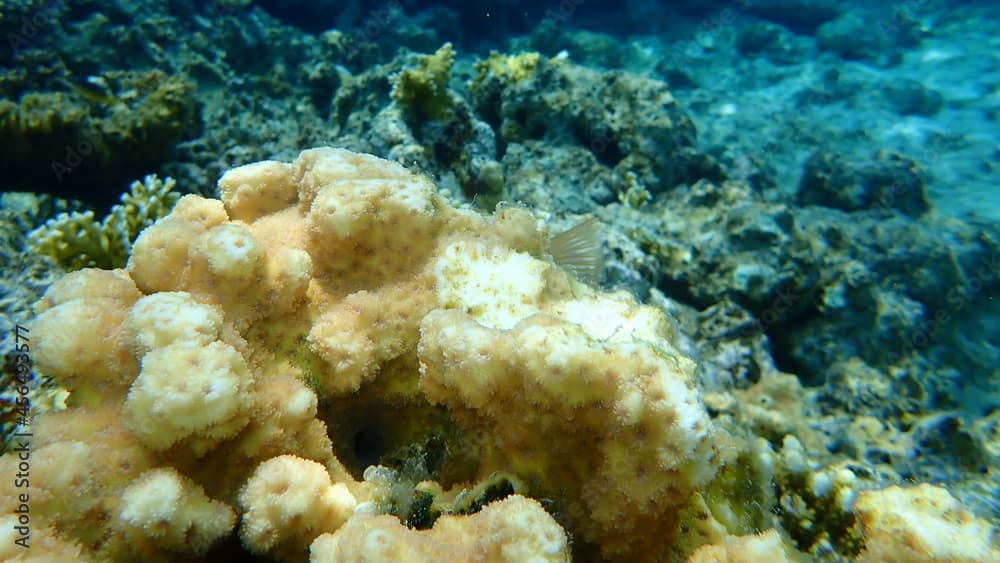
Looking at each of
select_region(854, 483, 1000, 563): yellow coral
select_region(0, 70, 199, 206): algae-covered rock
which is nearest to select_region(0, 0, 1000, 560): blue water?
select_region(0, 70, 199, 206): algae-covered rock

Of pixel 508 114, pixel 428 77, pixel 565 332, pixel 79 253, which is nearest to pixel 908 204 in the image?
pixel 508 114

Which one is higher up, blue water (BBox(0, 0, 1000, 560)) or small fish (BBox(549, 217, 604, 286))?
small fish (BBox(549, 217, 604, 286))

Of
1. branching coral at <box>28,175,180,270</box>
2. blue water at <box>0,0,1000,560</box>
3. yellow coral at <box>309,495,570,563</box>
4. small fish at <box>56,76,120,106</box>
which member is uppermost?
yellow coral at <box>309,495,570,563</box>

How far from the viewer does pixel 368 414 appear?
7.38ft

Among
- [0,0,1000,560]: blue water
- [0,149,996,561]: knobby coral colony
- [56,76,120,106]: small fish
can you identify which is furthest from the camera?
[56,76,120,106]: small fish

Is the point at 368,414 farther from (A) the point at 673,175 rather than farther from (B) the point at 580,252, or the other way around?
(A) the point at 673,175

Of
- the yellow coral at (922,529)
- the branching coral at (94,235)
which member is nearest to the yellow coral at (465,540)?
the yellow coral at (922,529)

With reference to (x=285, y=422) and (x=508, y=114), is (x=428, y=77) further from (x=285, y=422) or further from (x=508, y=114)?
(x=285, y=422)

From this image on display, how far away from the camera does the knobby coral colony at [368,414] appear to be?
63.2 inches

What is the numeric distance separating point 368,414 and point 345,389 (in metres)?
0.25

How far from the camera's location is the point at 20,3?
807 centimetres

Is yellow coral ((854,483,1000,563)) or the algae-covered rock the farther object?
the algae-covered rock

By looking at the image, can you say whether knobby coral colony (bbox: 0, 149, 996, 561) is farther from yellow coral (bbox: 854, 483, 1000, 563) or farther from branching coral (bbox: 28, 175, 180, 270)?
branching coral (bbox: 28, 175, 180, 270)

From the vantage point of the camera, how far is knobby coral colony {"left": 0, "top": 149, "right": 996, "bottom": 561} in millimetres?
1605
